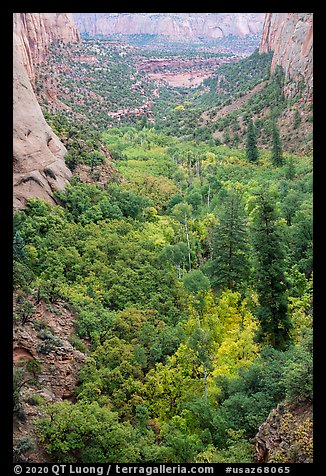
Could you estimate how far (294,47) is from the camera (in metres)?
59.9

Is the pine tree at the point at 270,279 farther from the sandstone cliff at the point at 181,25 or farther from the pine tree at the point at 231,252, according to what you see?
the sandstone cliff at the point at 181,25

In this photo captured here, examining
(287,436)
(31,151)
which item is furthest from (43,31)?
(287,436)

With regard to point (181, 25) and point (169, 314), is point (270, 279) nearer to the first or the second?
point (169, 314)

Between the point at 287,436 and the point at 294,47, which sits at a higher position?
the point at 294,47

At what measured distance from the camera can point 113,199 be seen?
3156 cm

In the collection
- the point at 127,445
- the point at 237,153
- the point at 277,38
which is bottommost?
the point at 127,445

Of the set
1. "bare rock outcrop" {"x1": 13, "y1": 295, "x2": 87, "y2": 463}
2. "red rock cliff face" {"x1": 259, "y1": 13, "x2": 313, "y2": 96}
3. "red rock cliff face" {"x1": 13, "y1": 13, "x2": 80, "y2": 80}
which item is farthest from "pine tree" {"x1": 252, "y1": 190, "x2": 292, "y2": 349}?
"red rock cliff face" {"x1": 259, "y1": 13, "x2": 313, "y2": 96}

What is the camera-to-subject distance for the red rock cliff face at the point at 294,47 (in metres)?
54.6

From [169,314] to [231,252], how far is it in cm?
574

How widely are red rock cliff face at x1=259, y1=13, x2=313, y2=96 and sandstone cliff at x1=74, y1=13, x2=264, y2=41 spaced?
10903 cm
